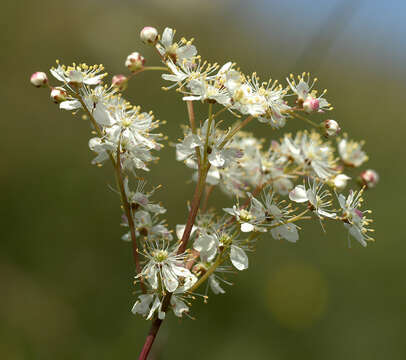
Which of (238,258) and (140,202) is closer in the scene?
(238,258)

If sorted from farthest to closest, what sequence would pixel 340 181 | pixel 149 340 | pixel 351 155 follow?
pixel 351 155 < pixel 340 181 < pixel 149 340

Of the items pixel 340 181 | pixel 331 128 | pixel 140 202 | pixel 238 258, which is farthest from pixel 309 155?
pixel 140 202

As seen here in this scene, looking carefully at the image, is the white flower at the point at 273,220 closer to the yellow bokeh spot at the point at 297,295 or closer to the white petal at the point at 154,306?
the white petal at the point at 154,306

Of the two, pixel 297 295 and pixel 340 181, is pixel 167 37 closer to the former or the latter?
pixel 340 181

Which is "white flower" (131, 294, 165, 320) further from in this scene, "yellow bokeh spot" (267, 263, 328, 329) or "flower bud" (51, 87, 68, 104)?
"yellow bokeh spot" (267, 263, 328, 329)

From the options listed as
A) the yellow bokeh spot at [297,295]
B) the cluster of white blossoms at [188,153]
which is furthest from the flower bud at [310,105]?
the yellow bokeh spot at [297,295]

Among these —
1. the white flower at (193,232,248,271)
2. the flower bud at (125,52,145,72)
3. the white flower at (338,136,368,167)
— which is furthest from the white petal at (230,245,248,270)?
the white flower at (338,136,368,167)
